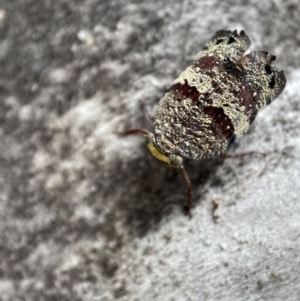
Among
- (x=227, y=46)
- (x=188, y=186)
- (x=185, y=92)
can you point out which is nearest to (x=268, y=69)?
(x=227, y=46)

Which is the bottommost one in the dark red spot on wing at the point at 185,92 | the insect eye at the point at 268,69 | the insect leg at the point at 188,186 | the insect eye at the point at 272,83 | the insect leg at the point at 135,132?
the insect leg at the point at 188,186

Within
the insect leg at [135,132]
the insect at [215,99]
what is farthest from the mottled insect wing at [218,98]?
the insect leg at [135,132]

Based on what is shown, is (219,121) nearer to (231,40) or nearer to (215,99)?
(215,99)

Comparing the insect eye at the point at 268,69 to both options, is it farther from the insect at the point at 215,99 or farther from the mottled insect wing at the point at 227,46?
the mottled insect wing at the point at 227,46

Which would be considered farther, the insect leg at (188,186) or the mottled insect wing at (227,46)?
the insect leg at (188,186)

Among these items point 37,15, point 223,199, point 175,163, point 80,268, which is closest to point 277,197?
point 223,199
